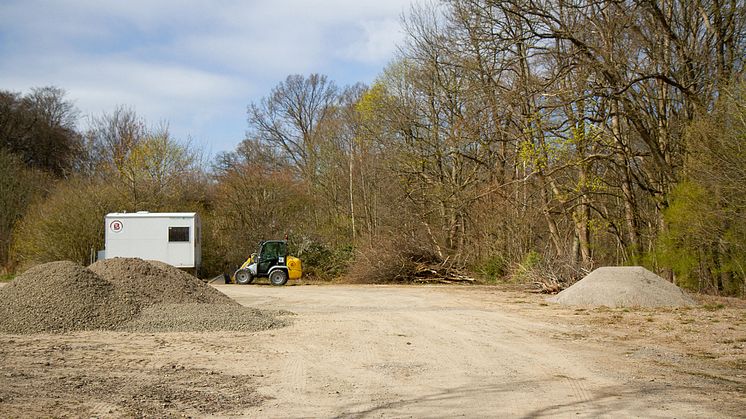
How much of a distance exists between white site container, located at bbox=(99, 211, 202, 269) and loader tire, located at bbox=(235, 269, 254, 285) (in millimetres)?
2226

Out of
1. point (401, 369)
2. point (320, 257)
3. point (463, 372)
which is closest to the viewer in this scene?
point (463, 372)

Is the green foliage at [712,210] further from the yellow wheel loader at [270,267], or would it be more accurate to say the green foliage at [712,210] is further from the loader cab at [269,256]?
the loader cab at [269,256]

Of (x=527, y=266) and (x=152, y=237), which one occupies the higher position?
(x=152, y=237)

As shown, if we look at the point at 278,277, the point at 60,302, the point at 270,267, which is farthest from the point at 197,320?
the point at 270,267

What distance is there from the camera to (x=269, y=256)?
30281mm

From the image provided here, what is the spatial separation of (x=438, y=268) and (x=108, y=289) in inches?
671

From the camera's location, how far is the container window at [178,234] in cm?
3069

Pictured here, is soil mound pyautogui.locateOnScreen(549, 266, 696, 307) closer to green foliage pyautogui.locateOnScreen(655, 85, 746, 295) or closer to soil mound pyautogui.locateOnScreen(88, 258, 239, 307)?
green foliage pyautogui.locateOnScreen(655, 85, 746, 295)

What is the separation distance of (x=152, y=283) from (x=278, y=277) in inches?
530

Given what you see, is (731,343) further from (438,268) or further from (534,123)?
(438,268)

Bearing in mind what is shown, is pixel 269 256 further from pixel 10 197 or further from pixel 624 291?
pixel 10 197

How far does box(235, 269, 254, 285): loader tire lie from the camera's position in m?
30.1

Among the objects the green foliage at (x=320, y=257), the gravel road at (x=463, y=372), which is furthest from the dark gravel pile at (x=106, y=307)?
the green foliage at (x=320, y=257)

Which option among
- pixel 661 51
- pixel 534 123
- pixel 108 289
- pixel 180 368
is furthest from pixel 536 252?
pixel 180 368
